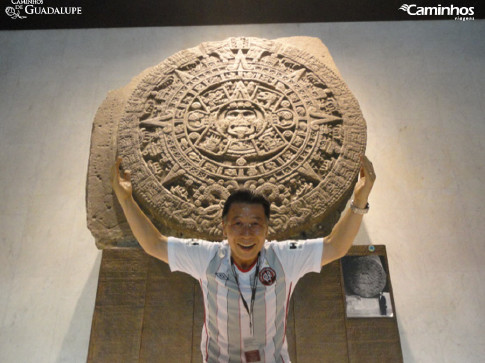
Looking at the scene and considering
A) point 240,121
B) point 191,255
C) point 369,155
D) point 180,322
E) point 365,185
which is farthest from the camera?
point 369,155

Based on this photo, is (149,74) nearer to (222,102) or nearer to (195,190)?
(222,102)

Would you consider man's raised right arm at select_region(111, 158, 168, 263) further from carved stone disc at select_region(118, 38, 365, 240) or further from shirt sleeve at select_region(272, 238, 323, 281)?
carved stone disc at select_region(118, 38, 365, 240)

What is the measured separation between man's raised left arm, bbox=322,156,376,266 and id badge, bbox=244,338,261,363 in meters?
0.58

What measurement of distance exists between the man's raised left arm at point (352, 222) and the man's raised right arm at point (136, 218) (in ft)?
2.90

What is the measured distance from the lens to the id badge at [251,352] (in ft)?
7.07

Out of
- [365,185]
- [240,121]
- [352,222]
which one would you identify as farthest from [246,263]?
[240,121]

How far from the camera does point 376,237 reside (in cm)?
406

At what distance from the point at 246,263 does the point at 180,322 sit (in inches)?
48.4

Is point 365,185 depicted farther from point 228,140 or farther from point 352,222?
point 228,140

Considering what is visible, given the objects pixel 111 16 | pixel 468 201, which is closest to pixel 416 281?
pixel 468 201

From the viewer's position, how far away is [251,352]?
7.09 ft

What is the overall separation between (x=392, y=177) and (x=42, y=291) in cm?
366

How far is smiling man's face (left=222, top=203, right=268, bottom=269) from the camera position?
208cm

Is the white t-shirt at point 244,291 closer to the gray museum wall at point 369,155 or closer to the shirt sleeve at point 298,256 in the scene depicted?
the shirt sleeve at point 298,256
